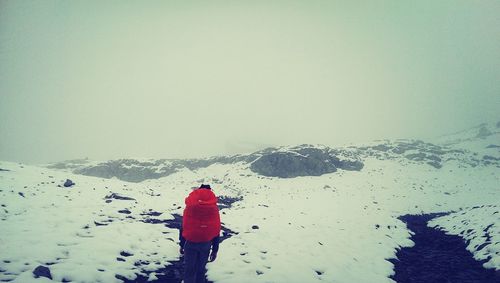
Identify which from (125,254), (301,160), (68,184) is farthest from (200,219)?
(301,160)

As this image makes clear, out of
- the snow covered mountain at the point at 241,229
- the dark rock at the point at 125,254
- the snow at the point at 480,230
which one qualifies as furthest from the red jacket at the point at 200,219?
the snow at the point at 480,230

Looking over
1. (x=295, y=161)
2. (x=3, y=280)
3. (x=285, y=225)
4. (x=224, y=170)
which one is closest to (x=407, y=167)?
(x=295, y=161)

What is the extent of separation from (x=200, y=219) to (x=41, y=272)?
5.14 m

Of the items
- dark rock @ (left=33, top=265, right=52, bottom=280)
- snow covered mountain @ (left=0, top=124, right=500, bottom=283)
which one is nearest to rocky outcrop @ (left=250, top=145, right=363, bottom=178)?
snow covered mountain @ (left=0, top=124, right=500, bottom=283)

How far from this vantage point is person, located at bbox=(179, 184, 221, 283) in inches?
332

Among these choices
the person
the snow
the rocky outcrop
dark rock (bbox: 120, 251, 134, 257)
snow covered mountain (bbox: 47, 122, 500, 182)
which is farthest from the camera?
snow covered mountain (bbox: 47, 122, 500, 182)

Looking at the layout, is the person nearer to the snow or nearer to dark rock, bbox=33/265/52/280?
dark rock, bbox=33/265/52/280

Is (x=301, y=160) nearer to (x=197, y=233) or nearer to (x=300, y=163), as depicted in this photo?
(x=300, y=163)

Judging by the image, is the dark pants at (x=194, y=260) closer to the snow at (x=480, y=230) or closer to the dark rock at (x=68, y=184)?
the snow at (x=480, y=230)

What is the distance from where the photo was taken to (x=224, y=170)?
50000 mm

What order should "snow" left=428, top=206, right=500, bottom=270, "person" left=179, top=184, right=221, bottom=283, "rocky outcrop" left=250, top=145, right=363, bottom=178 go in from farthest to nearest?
"rocky outcrop" left=250, top=145, right=363, bottom=178, "snow" left=428, top=206, right=500, bottom=270, "person" left=179, top=184, right=221, bottom=283

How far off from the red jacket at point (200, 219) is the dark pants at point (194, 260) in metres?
0.21

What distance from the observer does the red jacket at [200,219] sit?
841cm

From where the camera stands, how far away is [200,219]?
852 centimetres
